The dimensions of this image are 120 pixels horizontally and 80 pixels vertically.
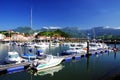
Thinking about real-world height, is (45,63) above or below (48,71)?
above

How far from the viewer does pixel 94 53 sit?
68.9m

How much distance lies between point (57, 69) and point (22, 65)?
284 inches

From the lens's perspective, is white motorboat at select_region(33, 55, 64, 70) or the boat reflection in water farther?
white motorboat at select_region(33, 55, 64, 70)

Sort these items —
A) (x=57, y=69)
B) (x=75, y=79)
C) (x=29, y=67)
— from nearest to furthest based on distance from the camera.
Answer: (x=75, y=79), (x=29, y=67), (x=57, y=69)

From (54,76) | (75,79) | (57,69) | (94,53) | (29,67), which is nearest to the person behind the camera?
(75,79)

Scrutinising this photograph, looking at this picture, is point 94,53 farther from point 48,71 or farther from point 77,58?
point 48,71

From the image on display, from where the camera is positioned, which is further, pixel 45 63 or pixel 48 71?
pixel 45 63

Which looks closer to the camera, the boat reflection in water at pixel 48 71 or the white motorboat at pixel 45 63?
the boat reflection in water at pixel 48 71

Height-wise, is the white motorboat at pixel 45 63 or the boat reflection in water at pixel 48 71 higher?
the white motorboat at pixel 45 63

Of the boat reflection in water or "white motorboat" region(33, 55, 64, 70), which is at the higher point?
"white motorboat" region(33, 55, 64, 70)

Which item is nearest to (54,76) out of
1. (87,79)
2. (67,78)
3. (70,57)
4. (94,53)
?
(67,78)

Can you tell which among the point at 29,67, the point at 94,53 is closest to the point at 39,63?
the point at 29,67

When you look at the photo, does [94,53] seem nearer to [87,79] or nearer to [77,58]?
[77,58]

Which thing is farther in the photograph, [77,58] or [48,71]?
[77,58]
